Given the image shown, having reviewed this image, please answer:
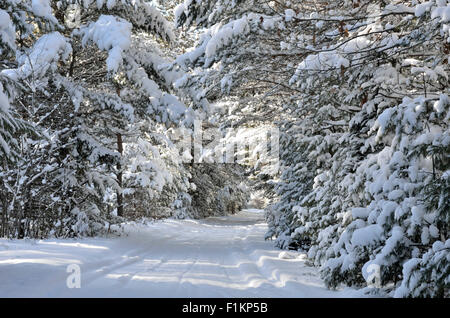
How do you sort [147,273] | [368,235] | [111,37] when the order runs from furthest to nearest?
[111,37] < [147,273] < [368,235]

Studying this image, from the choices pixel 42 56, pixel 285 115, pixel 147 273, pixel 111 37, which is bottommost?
pixel 147 273

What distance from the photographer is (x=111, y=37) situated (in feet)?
31.0

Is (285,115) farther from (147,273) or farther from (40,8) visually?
(147,273)

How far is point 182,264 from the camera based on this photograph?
7.64m

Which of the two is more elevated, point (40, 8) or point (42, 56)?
point (40, 8)

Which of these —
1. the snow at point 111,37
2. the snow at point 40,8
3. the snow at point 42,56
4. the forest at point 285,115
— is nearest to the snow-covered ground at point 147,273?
the forest at point 285,115

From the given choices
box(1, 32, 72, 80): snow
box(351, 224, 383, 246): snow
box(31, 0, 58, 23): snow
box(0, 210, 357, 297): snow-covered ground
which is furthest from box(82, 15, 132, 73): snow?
box(351, 224, 383, 246): snow

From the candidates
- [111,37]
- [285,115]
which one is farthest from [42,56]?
[285,115]

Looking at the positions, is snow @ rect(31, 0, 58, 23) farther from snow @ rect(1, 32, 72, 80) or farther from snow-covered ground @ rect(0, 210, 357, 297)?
snow-covered ground @ rect(0, 210, 357, 297)

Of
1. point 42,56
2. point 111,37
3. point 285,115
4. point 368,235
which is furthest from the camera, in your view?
point 285,115

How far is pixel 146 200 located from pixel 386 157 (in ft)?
50.3

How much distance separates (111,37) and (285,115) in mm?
6309
